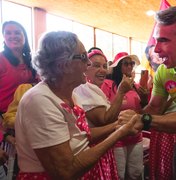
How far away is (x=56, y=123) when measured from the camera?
1.14 meters

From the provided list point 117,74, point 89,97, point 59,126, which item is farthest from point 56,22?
point 59,126

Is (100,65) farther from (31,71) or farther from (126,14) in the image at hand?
(126,14)

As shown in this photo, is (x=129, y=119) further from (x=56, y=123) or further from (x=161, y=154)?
(x=161, y=154)

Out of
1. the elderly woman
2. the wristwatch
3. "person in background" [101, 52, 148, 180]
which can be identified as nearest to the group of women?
the elderly woman

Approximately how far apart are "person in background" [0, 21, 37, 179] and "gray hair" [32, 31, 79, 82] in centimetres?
90

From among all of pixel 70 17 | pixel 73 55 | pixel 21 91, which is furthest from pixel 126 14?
pixel 73 55

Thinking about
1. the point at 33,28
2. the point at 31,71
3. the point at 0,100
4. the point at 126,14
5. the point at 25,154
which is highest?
the point at 126,14

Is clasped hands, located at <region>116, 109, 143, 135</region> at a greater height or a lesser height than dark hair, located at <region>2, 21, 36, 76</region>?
lesser

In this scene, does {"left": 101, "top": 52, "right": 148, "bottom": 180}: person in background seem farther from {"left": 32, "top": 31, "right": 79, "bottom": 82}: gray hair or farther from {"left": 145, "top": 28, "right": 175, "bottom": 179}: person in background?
{"left": 32, "top": 31, "right": 79, "bottom": 82}: gray hair

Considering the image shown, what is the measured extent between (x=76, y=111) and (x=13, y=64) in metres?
1.15

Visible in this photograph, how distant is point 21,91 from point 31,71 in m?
0.36

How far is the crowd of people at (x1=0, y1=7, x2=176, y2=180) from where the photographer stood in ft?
3.73

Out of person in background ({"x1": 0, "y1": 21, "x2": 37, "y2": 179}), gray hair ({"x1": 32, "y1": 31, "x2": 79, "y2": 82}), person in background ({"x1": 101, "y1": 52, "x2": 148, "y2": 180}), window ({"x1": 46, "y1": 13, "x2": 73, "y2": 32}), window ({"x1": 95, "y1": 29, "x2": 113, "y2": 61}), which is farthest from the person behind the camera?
window ({"x1": 95, "y1": 29, "x2": 113, "y2": 61})

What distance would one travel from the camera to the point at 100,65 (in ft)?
7.93
